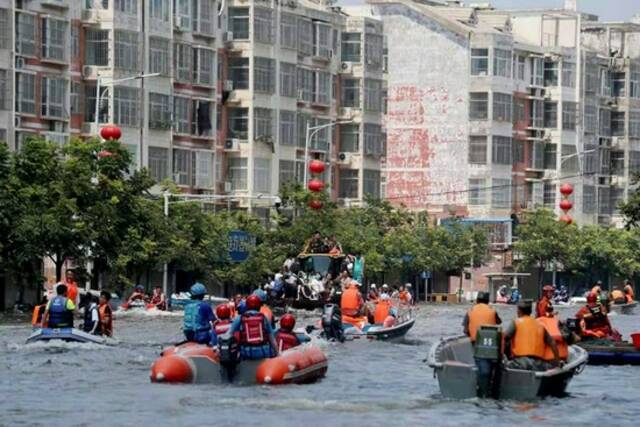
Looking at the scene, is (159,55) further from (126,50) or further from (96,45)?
(96,45)

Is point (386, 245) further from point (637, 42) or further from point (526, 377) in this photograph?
point (526, 377)

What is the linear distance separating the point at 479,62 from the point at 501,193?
7.79 meters

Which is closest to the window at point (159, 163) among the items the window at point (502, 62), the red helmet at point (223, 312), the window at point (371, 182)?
the window at point (371, 182)

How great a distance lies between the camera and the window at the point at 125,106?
97.6 m

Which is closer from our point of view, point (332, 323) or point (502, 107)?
point (332, 323)

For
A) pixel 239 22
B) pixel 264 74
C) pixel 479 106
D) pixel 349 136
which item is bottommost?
pixel 349 136

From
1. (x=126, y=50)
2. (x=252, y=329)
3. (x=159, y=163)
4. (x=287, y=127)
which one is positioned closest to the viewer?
(x=252, y=329)

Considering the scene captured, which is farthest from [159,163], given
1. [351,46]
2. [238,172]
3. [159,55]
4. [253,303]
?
[253,303]

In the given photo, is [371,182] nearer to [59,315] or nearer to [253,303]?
[59,315]

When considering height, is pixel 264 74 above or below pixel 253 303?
above

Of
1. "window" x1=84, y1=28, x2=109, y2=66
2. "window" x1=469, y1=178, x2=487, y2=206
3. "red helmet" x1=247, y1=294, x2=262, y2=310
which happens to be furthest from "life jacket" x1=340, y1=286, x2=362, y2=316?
"window" x1=469, y1=178, x2=487, y2=206

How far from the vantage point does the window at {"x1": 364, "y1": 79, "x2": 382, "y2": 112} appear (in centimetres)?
11950

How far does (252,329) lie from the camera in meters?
42.4

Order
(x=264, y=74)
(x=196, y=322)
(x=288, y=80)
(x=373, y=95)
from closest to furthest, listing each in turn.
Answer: (x=196, y=322), (x=264, y=74), (x=288, y=80), (x=373, y=95)
